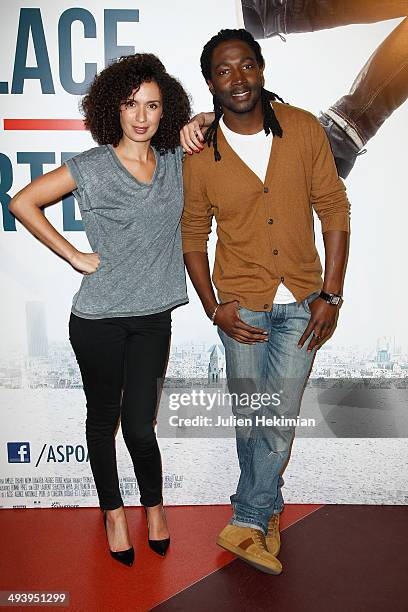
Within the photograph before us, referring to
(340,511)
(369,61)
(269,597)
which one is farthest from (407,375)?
(369,61)

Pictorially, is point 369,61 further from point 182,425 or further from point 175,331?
point 182,425

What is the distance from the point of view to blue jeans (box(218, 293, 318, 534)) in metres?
2.25

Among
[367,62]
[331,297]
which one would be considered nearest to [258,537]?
[331,297]

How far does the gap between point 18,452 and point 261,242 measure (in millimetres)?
1470

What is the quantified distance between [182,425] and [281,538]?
2.04ft

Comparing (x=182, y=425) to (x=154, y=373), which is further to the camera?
(x=182, y=425)

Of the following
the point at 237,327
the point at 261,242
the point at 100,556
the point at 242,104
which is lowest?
the point at 100,556

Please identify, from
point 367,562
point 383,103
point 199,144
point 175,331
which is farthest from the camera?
point 175,331

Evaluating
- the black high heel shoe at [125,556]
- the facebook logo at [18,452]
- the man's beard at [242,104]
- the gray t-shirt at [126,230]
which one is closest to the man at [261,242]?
the man's beard at [242,104]

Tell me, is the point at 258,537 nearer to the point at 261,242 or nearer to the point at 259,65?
the point at 261,242

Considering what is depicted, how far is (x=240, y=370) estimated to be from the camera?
230 cm

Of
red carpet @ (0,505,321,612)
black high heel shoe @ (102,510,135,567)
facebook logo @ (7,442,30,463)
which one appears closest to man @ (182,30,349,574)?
red carpet @ (0,505,321,612)

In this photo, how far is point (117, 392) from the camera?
2.30 m

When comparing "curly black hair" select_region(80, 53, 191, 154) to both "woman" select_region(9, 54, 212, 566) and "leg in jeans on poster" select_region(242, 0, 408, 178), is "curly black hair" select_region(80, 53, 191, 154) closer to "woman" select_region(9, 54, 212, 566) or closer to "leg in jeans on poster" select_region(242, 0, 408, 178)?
"woman" select_region(9, 54, 212, 566)
